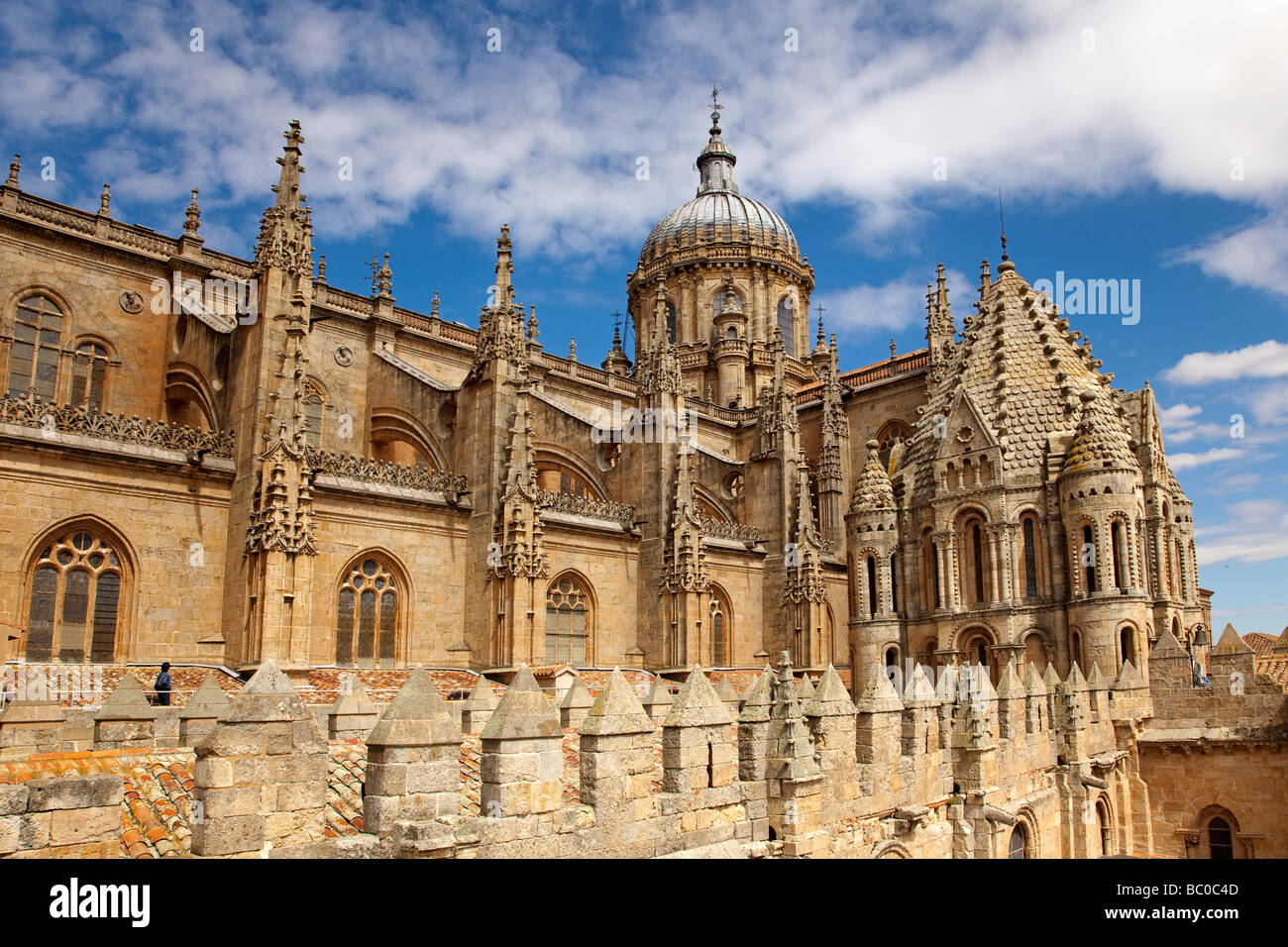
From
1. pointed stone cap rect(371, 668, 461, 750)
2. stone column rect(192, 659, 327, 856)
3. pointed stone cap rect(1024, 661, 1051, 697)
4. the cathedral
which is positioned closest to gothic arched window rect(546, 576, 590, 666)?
the cathedral

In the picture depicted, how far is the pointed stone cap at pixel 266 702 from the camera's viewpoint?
7051mm

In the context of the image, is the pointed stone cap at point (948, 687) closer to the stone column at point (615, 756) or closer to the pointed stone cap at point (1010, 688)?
the pointed stone cap at point (1010, 688)

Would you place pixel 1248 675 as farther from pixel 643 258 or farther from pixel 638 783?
pixel 643 258

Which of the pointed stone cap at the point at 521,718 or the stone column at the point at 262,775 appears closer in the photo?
the stone column at the point at 262,775

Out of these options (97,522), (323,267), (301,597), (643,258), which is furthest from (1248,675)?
(643,258)

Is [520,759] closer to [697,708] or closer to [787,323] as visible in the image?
[697,708]

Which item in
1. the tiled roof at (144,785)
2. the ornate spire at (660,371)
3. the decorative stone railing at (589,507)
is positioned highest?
the ornate spire at (660,371)

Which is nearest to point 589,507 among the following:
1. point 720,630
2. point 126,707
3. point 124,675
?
point 720,630

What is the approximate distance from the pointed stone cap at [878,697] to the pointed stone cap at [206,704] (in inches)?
333

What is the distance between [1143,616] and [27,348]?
101ft

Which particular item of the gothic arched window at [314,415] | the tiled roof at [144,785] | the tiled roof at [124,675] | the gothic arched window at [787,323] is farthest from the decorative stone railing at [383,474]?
the gothic arched window at [787,323]

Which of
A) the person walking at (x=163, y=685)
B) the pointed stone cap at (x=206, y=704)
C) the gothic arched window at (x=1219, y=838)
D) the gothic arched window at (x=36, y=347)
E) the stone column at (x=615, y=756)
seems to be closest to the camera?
the stone column at (x=615, y=756)

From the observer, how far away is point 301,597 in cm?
1862

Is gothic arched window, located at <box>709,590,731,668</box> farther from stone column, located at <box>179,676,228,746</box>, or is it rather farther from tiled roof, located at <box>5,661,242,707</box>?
stone column, located at <box>179,676,228,746</box>
